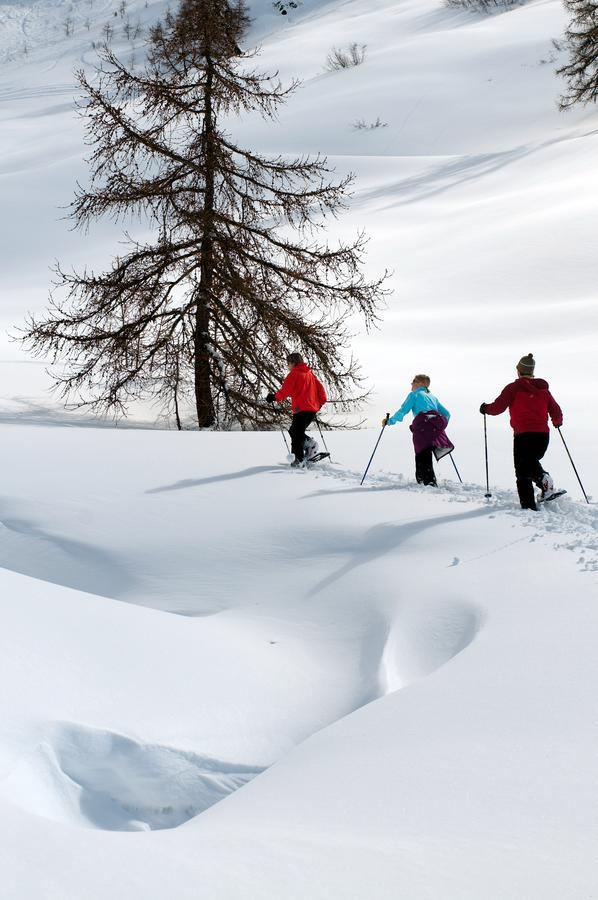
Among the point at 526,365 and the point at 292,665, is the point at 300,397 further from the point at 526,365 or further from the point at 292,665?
the point at 292,665

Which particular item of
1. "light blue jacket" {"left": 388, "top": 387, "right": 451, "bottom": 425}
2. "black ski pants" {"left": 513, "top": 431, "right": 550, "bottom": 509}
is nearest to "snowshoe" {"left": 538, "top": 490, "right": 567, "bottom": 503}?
"black ski pants" {"left": 513, "top": 431, "right": 550, "bottom": 509}

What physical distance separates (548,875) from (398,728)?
1.30 meters

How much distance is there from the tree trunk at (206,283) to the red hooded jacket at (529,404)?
6.76 metres

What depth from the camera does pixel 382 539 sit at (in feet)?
24.5

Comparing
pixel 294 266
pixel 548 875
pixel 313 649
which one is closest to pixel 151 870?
pixel 548 875

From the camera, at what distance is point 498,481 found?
33.7 feet

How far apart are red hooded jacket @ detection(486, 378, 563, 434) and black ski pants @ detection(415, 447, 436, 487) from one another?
1213mm

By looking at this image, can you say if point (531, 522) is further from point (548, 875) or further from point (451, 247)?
point (451, 247)

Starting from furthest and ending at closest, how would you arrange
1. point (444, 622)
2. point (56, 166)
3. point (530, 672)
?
point (56, 166)
point (444, 622)
point (530, 672)

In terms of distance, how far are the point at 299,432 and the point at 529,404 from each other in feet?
9.89

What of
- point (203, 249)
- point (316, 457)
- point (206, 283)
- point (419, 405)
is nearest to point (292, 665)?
point (419, 405)

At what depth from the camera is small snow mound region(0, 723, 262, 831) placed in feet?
11.3

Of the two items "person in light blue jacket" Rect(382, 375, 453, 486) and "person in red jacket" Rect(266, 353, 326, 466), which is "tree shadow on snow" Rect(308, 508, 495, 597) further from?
"person in red jacket" Rect(266, 353, 326, 466)

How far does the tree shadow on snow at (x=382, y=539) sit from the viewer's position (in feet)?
22.3
